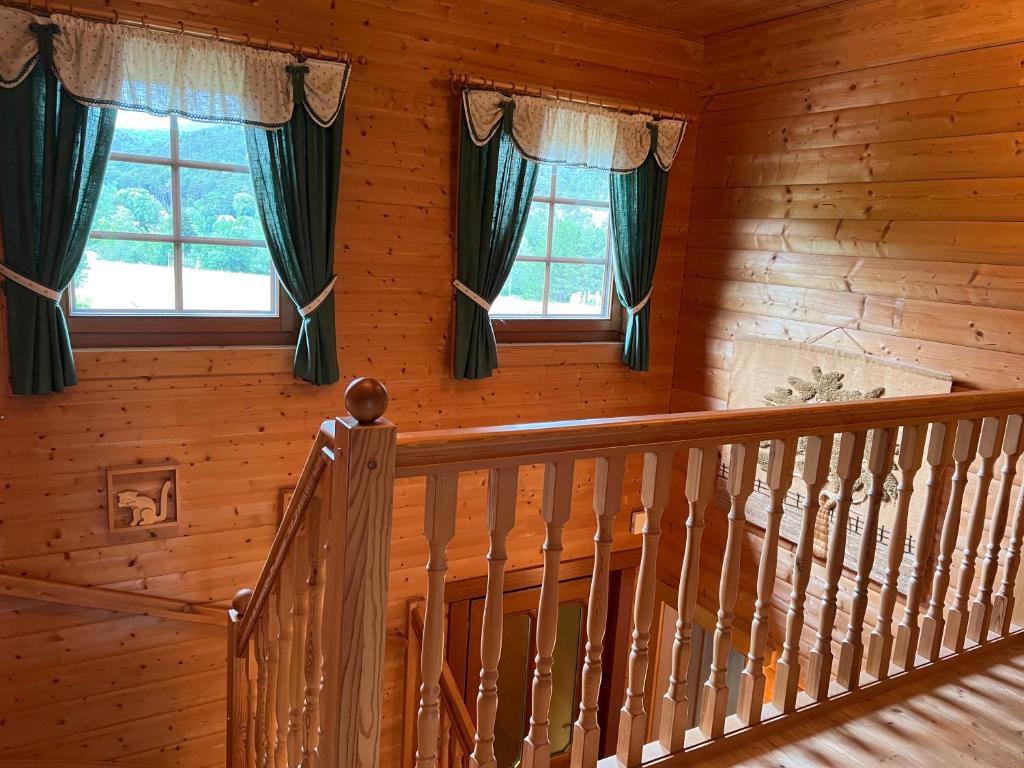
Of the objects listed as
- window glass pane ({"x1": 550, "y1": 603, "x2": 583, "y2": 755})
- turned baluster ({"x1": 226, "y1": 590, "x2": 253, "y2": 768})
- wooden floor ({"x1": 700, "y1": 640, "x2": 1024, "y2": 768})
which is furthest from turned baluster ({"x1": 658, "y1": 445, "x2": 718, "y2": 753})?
window glass pane ({"x1": 550, "y1": 603, "x2": 583, "y2": 755})

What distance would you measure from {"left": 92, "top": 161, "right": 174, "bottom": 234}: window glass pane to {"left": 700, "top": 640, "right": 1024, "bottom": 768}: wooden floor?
112 inches

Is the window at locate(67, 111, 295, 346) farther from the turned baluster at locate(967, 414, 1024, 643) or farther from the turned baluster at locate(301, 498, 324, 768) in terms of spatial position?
the turned baluster at locate(967, 414, 1024, 643)

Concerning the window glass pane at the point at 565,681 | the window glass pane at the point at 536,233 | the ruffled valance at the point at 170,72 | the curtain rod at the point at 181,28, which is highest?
the curtain rod at the point at 181,28

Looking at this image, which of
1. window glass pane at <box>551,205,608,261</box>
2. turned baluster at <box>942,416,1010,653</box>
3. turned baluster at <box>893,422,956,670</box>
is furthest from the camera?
window glass pane at <box>551,205,608,261</box>

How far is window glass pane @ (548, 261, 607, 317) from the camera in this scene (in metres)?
4.28

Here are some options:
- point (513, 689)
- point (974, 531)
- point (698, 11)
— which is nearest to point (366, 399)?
point (974, 531)

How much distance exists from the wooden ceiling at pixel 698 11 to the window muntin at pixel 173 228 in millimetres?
1845

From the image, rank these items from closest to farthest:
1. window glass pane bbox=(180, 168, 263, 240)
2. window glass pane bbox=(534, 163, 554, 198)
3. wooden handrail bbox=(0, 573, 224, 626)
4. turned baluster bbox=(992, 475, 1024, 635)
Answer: turned baluster bbox=(992, 475, 1024, 635) → wooden handrail bbox=(0, 573, 224, 626) → window glass pane bbox=(180, 168, 263, 240) → window glass pane bbox=(534, 163, 554, 198)

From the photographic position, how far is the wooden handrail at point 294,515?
125 centimetres

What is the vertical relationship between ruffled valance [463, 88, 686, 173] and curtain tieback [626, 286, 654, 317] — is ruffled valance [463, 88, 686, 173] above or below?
above

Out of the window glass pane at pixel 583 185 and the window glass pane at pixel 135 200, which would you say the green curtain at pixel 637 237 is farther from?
the window glass pane at pixel 135 200

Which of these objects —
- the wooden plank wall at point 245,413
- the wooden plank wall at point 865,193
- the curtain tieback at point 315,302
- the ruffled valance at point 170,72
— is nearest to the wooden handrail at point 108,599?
the wooden plank wall at point 245,413

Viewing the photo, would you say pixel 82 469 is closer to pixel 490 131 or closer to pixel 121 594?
pixel 121 594

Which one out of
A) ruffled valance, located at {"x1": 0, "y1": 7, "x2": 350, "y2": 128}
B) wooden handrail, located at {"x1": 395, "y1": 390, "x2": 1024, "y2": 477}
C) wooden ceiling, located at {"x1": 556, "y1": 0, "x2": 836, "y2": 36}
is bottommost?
wooden handrail, located at {"x1": 395, "y1": 390, "x2": 1024, "y2": 477}
